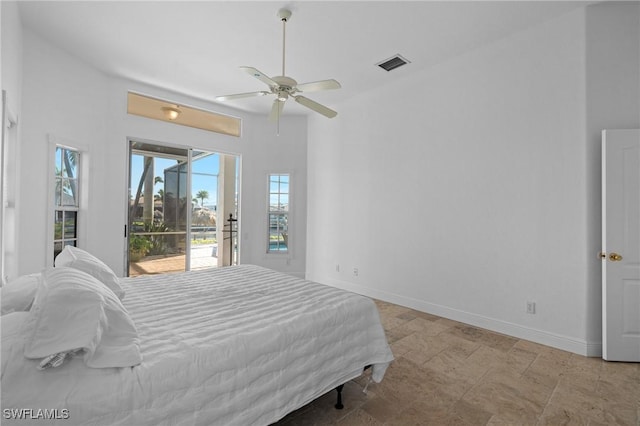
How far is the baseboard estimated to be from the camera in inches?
110

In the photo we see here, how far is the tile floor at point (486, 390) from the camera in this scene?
1.93 metres

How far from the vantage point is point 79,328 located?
3.90 ft

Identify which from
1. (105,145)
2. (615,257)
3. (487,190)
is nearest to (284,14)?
(487,190)

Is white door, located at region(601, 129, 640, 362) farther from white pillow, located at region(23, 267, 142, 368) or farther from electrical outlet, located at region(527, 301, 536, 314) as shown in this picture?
white pillow, located at region(23, 267, 142, 368)

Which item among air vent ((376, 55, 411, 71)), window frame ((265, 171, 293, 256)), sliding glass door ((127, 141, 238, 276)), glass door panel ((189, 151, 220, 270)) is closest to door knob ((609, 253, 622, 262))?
air vent ((376, 55, 411, 71))

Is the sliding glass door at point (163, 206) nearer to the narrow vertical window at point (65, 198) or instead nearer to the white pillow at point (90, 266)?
the narrow vertical window at point (65, 198)

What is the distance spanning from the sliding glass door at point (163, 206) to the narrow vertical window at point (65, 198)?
712 mm

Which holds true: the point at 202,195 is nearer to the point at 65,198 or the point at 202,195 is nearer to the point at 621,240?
the point at 65,198

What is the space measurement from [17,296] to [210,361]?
1.17 metres

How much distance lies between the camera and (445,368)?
8.32ft

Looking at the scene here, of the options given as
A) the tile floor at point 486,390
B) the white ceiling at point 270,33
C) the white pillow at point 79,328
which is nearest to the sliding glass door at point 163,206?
the white ceiling at point 270,33

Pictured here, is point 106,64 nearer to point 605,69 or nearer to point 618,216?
point 605,69

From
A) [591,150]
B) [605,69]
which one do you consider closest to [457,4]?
[605,69]

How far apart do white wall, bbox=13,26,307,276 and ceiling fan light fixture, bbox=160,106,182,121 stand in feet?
0.44
